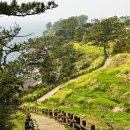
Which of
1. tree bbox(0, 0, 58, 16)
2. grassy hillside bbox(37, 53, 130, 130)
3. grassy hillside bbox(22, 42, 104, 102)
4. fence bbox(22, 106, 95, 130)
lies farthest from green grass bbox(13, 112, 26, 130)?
grassy hillside bbox(22, 42, 104, 102)

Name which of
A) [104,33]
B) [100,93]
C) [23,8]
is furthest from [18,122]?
[104,33]

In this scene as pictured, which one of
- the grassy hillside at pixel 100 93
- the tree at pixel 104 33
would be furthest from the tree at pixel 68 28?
the grassy hillside at pixel 100 93

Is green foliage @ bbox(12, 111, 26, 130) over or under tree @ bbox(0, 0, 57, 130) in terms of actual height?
under

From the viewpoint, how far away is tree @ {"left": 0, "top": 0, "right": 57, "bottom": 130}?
21.6 metres

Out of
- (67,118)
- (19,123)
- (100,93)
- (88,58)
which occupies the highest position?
(88,58)

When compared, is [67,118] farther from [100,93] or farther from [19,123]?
[100,93]

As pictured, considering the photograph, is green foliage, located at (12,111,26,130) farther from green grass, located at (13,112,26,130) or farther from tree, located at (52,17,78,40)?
tree, located at (52,17,78,40)

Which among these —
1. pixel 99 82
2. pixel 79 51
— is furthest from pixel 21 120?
pixel 79 51

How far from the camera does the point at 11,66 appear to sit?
1042 inches

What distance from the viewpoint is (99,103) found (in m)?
68.2

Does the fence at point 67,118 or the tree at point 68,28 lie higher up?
the tree at point 68,28

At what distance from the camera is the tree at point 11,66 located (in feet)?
70.9

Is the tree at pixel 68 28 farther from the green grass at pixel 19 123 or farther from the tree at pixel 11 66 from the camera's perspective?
the tree at pixel 11 66

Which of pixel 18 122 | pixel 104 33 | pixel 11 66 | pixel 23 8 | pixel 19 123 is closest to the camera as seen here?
pixel 23 8
